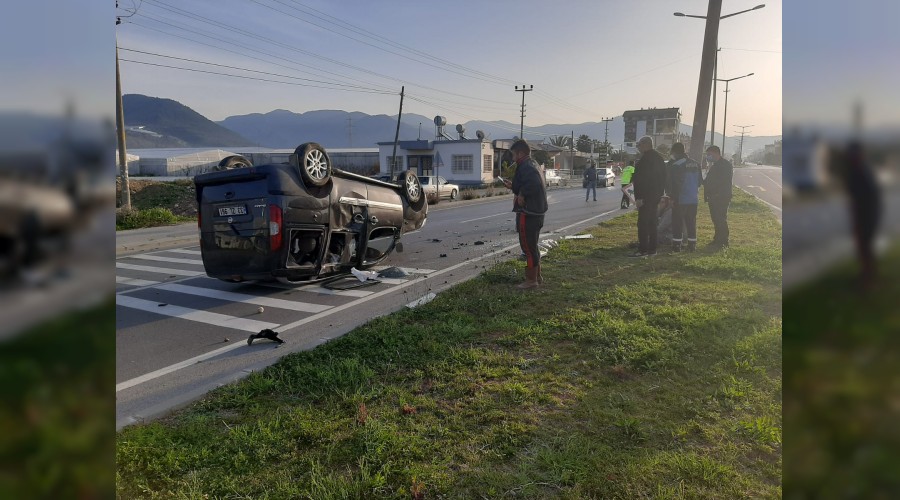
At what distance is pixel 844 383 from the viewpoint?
2.33 ft

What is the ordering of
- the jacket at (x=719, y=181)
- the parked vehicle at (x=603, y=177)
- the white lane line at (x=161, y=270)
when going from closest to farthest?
the white lane line at (x=161, y=270) < the jacket at (x=719, y=181) < the parked vehicle at (x=603, y=177)

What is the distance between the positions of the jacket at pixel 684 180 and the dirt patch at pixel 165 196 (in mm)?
18500

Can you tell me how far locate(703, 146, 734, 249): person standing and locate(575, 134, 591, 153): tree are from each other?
283 ft

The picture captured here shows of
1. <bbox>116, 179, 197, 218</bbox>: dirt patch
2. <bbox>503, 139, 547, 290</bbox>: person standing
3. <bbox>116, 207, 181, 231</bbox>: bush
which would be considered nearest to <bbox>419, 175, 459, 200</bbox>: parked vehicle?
<bbox>116, 179, 197, 218</bbox>: dirt patch

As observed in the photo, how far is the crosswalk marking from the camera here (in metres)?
6.57

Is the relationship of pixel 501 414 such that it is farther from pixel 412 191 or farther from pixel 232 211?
pixel 412 191

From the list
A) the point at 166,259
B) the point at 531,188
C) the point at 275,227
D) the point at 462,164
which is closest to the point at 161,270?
the point at 166,259

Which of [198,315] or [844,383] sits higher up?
[844,383]

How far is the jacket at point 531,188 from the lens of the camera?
7.75 m

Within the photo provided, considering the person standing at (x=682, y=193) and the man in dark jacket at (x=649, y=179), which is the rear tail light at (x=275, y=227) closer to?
the man in dark jacket at (x=649, y=179)

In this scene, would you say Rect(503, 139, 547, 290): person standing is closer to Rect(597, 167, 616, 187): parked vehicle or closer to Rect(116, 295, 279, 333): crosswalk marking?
Rect(116, 295, 279, 333): crosswalk marking

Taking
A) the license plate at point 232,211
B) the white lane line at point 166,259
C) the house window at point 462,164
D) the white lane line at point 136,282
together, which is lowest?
the white lane line at point 136,282

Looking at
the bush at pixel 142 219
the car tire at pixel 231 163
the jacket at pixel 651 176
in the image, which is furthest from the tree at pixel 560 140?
the car tire at pixel 231 163

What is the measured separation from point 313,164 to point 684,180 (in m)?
6.64
